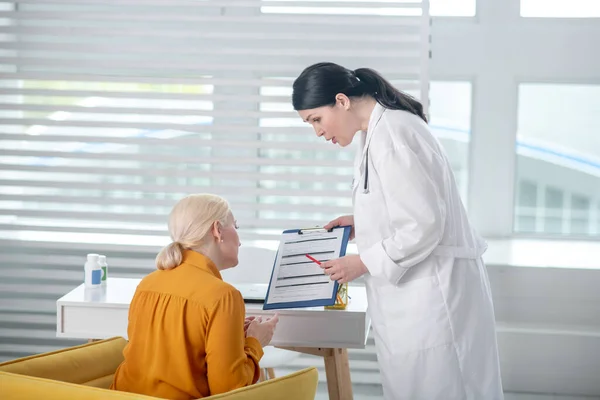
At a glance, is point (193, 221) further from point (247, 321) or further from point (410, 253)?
point (410, 253)

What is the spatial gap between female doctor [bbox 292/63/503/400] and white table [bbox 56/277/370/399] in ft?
0.63

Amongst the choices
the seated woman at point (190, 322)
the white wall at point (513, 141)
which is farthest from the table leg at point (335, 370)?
A: the white wall at point (513, 141)

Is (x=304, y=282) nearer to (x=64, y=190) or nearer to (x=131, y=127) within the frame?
Answer: (x=131, y=127)

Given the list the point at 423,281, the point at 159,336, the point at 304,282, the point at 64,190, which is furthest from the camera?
the point at 64,190

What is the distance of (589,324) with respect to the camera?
3.88m

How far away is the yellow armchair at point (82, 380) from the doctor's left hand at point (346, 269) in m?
0.48

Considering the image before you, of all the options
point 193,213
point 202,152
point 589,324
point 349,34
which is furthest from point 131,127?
point 589,324

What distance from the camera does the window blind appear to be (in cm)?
372

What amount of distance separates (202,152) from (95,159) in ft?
2.05

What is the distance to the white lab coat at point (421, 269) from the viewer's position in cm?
230

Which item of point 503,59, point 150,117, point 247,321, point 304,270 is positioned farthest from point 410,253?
point 503,59

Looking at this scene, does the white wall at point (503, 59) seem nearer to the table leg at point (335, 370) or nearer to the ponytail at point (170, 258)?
the table leg at point (335, 370)

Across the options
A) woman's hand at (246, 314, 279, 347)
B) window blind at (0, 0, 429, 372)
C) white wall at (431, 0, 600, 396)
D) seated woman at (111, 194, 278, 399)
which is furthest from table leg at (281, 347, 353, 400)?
white wall at (431, 0, 600, 396)

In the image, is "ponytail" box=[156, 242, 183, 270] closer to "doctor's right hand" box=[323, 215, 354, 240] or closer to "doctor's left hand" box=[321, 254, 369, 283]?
"doctor's left hand" box=[321, 254, 369, 283]
